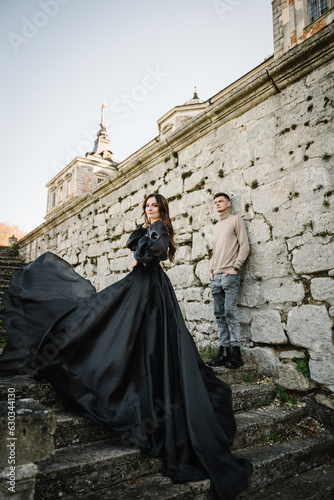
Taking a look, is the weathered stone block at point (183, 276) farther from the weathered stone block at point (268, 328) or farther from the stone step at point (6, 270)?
the stone step at point (6, 270)

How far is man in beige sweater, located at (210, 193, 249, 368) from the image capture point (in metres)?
3.32

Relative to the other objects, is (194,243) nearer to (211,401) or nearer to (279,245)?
(279,245)

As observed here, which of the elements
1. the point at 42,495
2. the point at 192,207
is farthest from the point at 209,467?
the point at 192,207

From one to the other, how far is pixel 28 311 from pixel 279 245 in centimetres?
252

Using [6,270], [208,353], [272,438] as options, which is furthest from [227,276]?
[6,270]

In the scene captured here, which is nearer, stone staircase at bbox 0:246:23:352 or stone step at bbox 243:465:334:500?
stone step at bbox 243:465:334:500

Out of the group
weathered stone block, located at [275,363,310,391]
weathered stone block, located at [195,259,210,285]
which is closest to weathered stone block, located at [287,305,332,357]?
weathered stone block, located at [275,363,310,391]

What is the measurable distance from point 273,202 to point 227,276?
96 centimetres

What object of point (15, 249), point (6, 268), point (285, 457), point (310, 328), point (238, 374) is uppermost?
point (15, 249)

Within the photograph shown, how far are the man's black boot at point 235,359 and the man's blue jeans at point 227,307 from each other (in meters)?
0.05

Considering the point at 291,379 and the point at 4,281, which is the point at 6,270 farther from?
the point at 291,379

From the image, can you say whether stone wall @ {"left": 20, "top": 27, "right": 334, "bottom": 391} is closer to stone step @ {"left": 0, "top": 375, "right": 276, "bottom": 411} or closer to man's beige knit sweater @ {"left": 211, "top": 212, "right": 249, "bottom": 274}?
man's beige knit sweater @ {"left": 211, "top": 212, "right": 249, "bottom": 274}

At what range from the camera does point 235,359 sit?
126 inches

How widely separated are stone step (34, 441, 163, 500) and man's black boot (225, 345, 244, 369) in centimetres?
144
